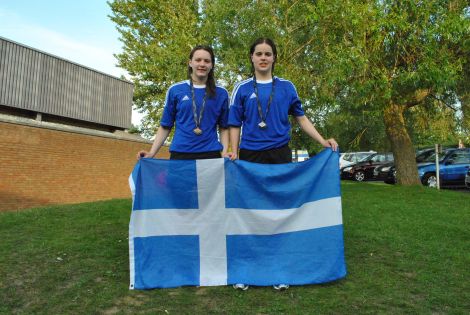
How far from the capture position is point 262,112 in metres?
3.76

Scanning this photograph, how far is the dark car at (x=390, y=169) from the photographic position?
18.9 m

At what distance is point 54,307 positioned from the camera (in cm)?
319

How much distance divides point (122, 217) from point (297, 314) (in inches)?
197

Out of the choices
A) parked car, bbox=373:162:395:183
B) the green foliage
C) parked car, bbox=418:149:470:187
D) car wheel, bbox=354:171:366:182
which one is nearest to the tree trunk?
the green foliage

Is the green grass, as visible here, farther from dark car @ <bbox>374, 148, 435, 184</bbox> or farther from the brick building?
dark car @ <bbox>374, 148, 435, 184</bbox>

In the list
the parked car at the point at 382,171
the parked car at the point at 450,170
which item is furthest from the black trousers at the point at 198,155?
the parked car at the point at 382,171

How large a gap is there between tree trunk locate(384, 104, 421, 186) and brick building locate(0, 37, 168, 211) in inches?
440

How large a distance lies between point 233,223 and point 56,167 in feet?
40.6

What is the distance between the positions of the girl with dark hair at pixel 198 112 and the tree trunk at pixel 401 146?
10617 mm

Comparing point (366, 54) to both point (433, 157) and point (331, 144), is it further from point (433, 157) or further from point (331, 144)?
point (433, 157)

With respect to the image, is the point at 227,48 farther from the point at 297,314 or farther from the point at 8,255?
the point at 297,314

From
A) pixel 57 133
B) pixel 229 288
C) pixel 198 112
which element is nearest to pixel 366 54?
pixel 198 112

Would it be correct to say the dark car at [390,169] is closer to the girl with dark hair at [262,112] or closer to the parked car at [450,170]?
the parked car at [450,170]

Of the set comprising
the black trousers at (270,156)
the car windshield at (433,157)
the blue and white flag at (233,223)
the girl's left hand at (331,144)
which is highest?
the car windshield at (433,157)
